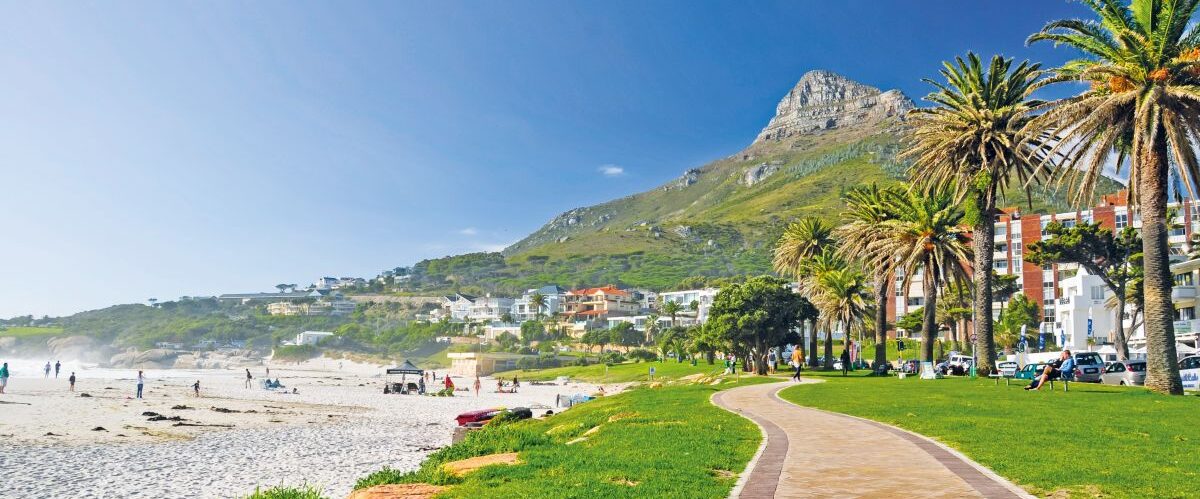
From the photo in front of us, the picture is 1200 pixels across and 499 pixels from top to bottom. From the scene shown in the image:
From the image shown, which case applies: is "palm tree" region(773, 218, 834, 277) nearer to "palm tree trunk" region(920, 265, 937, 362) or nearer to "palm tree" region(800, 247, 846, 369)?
"palm tree" region(800, 247, 846, 369)

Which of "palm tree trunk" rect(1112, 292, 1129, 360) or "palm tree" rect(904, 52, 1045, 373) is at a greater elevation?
"palm tree" rect(904, 52, 1045, 373)

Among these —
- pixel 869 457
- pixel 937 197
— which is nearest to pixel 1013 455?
pixel 869 457

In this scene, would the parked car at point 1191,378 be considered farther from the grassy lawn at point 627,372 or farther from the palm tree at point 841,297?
the grassy lawn at point 627,372

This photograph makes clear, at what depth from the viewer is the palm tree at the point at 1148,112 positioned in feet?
85.0

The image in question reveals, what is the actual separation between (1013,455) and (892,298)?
119183mm

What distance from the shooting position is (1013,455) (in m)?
12.3

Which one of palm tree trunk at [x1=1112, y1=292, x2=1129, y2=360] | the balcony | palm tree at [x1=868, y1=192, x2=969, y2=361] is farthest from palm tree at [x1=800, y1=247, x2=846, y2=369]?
the balcony

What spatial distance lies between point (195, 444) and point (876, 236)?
4216cm

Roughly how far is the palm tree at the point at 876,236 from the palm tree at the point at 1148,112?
20.4 metres

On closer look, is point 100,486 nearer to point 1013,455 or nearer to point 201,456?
point 201,456

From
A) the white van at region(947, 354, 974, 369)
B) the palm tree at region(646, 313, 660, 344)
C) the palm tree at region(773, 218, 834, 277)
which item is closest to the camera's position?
the white van at region(947, 354, 974, 369)

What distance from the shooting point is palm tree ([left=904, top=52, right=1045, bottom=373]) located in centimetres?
3734

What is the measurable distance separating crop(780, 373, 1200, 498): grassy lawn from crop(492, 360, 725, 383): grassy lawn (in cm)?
4686

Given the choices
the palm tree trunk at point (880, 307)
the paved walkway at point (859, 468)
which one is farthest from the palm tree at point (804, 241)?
the paved walkway at point (859, 468)
